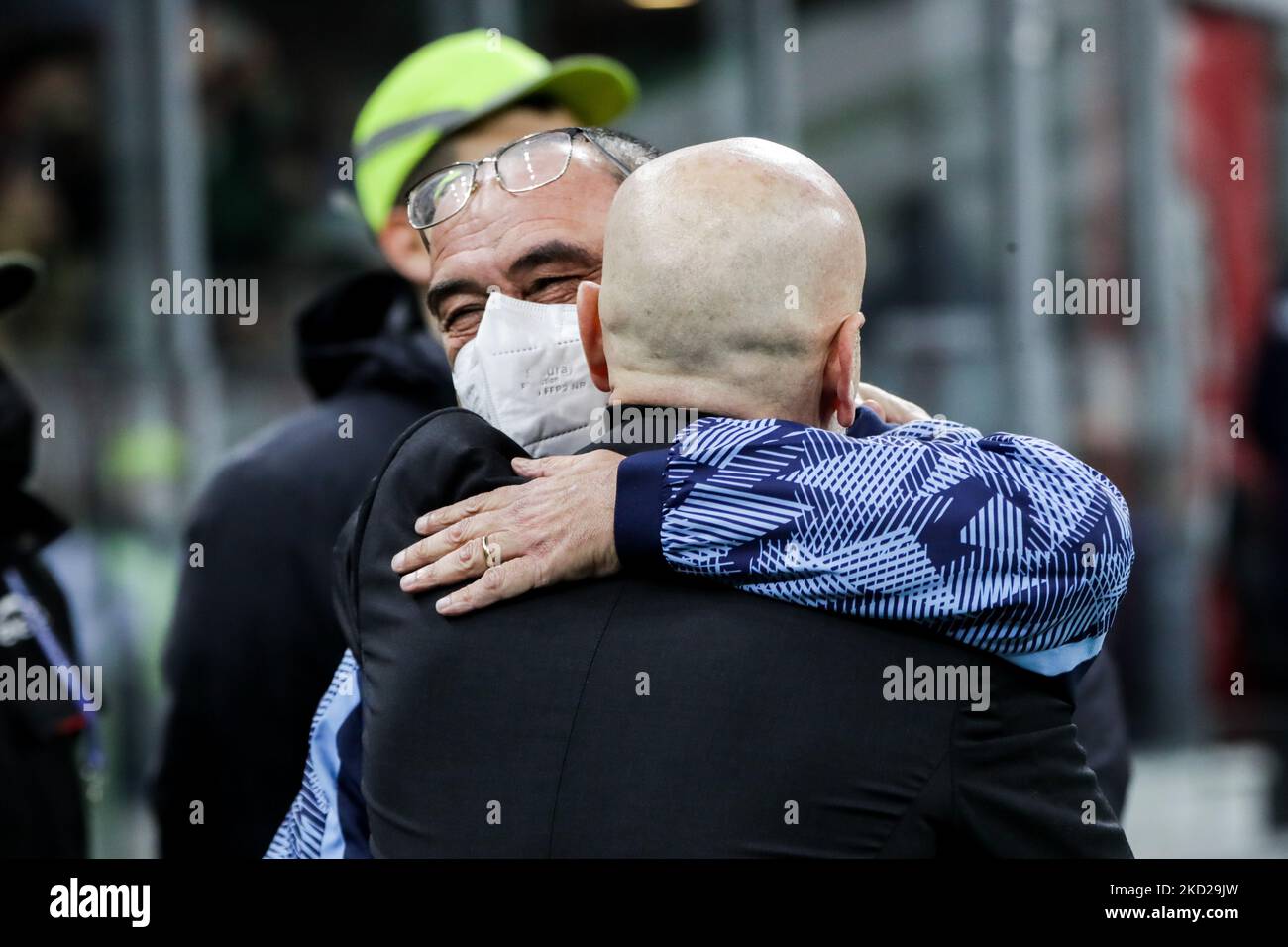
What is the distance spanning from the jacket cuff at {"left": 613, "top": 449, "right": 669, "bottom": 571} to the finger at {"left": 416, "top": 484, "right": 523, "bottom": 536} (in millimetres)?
138

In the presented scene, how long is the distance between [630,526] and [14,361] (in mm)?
5623

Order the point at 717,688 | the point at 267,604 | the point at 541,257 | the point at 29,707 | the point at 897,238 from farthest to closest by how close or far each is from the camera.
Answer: the point at 897,238 → the point at 29,707 → the point at 267,604 → the point at 541,257 → the point at 717,688

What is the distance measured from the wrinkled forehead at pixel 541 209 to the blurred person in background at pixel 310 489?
80cm

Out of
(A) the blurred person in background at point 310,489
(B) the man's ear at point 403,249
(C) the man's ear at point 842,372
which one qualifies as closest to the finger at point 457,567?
(C) the man's ear at point 842,372

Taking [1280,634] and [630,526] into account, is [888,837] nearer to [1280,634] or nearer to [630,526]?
[630,526]

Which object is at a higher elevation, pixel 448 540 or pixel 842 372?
pixel 842 372

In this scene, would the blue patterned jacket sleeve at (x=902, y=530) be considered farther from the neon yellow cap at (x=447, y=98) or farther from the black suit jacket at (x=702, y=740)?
the neon yellow cap at (x=447, y=98)

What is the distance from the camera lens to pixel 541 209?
7.08ft

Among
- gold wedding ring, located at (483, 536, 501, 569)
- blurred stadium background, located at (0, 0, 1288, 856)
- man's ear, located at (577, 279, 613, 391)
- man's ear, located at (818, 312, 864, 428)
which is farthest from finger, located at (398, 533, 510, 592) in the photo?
blurred stadium background, located at (0, 0, 1288, 856)

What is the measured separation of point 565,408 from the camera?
2025 mm

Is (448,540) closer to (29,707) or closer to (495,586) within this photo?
(495,586)

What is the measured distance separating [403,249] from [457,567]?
1532mm

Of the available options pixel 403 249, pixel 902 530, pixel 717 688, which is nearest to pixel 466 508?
pixel 717 688
